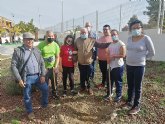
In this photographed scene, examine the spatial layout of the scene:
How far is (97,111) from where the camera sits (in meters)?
6.58

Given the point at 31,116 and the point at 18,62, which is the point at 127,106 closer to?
the point at 31,116

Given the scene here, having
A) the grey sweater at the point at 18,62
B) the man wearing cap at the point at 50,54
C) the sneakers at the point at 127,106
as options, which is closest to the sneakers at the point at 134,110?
the sneakers at the point at 127,106

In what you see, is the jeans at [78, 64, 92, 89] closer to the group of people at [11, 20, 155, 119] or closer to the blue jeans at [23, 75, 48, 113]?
the group of people at [11, 20, 155, 119]

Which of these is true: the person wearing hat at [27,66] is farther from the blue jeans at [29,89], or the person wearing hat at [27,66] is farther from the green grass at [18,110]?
the green grass at [18,110]

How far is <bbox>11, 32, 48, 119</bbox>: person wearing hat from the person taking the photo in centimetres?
595

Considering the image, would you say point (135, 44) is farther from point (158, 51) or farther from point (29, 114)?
point (158, 51)

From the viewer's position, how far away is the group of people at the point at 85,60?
5977mm

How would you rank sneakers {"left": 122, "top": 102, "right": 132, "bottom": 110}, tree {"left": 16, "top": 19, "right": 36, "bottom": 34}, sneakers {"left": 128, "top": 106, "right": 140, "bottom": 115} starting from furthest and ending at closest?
tree {"left": 16, "top": 19, "right": 36, "bottom": 34} → sneakers {"left": 122, "top": 102, "right": 132, "bottom": 110} → sneakers {"left": 128, "top": 106, "right": 140, "bottom": 115}

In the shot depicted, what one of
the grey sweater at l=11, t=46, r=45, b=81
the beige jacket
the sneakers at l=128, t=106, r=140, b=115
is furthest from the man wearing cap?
the sneakers at l=128, t=106, r=140, b=115

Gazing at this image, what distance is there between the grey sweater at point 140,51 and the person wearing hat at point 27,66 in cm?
189

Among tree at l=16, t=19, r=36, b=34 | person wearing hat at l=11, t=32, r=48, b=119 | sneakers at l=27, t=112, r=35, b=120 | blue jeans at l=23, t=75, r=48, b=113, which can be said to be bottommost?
sneakers at l=27, t=112, r=35, b=120

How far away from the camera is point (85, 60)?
722 cm

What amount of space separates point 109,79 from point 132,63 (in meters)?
1.07

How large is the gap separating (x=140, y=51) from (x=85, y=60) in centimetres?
171
